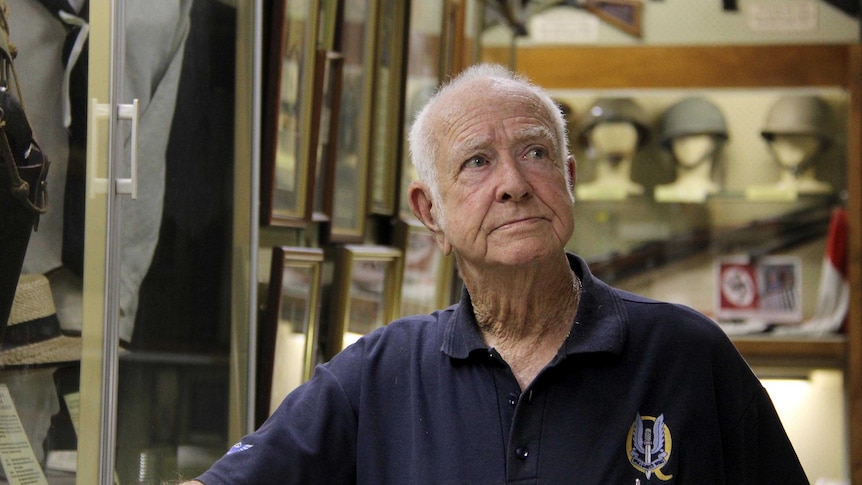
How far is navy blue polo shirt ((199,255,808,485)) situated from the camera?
1.58m

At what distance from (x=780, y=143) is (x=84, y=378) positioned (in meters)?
4.92

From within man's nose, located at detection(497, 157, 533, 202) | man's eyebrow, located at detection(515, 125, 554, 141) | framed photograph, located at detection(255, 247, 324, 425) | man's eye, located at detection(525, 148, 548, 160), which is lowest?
framed photograph, located at detection(255, 247, 324, 425)

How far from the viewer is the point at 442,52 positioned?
4.86 metres

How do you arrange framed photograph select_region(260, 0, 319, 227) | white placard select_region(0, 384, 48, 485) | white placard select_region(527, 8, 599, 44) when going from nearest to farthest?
white placard select_region(0, 384, 48, 485) < framed photograph select_region(260, 0, 319, 227) < white placard select_region(527, 8, 599, 44)

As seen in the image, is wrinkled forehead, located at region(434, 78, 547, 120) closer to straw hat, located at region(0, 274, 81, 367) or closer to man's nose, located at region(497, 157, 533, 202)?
man's nose, located at region(497, 157, 533, 202)

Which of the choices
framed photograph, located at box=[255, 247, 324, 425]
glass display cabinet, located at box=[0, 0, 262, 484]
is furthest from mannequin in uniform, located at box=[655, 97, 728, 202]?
glass display cabinet, located at box=[0, 0, 262, 484]

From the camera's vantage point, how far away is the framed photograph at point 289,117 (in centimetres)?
279

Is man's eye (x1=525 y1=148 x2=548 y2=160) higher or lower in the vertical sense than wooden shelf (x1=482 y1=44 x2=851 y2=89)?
lower

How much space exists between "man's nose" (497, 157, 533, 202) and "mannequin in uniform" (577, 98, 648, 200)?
464 cm

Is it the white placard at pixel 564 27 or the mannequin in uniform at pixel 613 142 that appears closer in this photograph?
the mannequin in uniform at pixel 613 142

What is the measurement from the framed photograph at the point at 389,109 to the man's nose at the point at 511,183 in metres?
2.13

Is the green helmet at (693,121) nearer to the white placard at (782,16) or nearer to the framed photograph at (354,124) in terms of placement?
the white placard at (782,16)

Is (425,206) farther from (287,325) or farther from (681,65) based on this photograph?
(681,65)

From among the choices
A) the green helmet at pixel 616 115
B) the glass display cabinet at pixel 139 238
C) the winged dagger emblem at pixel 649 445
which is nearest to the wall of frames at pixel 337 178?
the glass display cabinet at pixel 139 238
